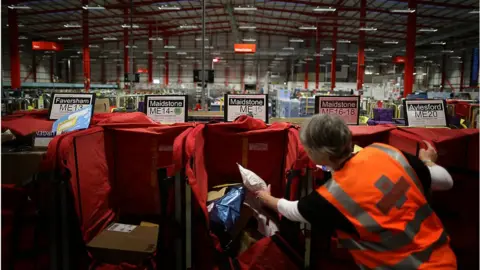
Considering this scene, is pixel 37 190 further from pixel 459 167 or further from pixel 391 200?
pixel 459 167

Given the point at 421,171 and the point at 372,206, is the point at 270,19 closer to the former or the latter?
the point at 421,171

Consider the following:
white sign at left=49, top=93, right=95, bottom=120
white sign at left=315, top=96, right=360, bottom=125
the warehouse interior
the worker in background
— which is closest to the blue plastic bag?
the warehouse interior

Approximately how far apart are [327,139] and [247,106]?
1.97 meters

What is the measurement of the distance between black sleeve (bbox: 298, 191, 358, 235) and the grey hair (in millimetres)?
216

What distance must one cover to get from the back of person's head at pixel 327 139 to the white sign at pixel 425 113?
1.78 metres

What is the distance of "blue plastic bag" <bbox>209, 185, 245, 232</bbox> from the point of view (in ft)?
7.36

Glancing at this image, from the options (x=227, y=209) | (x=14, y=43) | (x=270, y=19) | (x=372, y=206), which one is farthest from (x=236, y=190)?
(x=270, y=19)

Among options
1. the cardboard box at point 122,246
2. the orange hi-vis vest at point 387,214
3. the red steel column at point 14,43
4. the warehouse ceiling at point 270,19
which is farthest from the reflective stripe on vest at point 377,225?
the red steel column at point 14,43

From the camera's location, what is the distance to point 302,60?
3538 cm

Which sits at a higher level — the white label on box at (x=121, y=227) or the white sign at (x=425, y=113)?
the white sign at (x=425, y=113)

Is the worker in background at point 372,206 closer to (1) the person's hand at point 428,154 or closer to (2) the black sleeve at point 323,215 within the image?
(2) the black sleeve at point 323,215

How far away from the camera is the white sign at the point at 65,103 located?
3.10 m

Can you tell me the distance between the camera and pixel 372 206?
146 centimetres

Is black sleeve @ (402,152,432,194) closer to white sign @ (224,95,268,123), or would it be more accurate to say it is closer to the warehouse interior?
the warehouse interior
